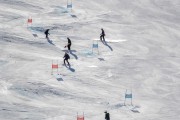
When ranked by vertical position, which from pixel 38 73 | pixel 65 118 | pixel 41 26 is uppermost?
pixel 41 26

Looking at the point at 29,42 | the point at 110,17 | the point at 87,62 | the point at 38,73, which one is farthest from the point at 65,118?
the point at 110,17

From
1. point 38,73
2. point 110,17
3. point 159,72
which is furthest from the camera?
point 110,17

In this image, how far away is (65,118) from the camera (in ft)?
132

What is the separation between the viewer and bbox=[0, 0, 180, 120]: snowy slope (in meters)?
42.6

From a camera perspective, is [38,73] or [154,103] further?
[38,73]

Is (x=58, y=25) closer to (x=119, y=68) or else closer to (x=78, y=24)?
(x=78, y=24)

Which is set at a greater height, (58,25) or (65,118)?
(58,25)

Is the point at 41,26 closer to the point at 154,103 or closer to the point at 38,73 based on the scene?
the point at 38,73

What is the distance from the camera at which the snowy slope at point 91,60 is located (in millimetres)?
42562

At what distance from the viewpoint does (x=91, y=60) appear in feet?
171

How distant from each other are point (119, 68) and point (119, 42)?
276 inches

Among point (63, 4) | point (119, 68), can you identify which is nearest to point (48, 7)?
point (63, 4)

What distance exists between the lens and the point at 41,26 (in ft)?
192

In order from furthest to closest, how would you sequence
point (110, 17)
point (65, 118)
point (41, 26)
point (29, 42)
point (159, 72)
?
point (110, 17) → point (41, 26) → point (29, 42) → point (159, 72) → point (65, 118)
